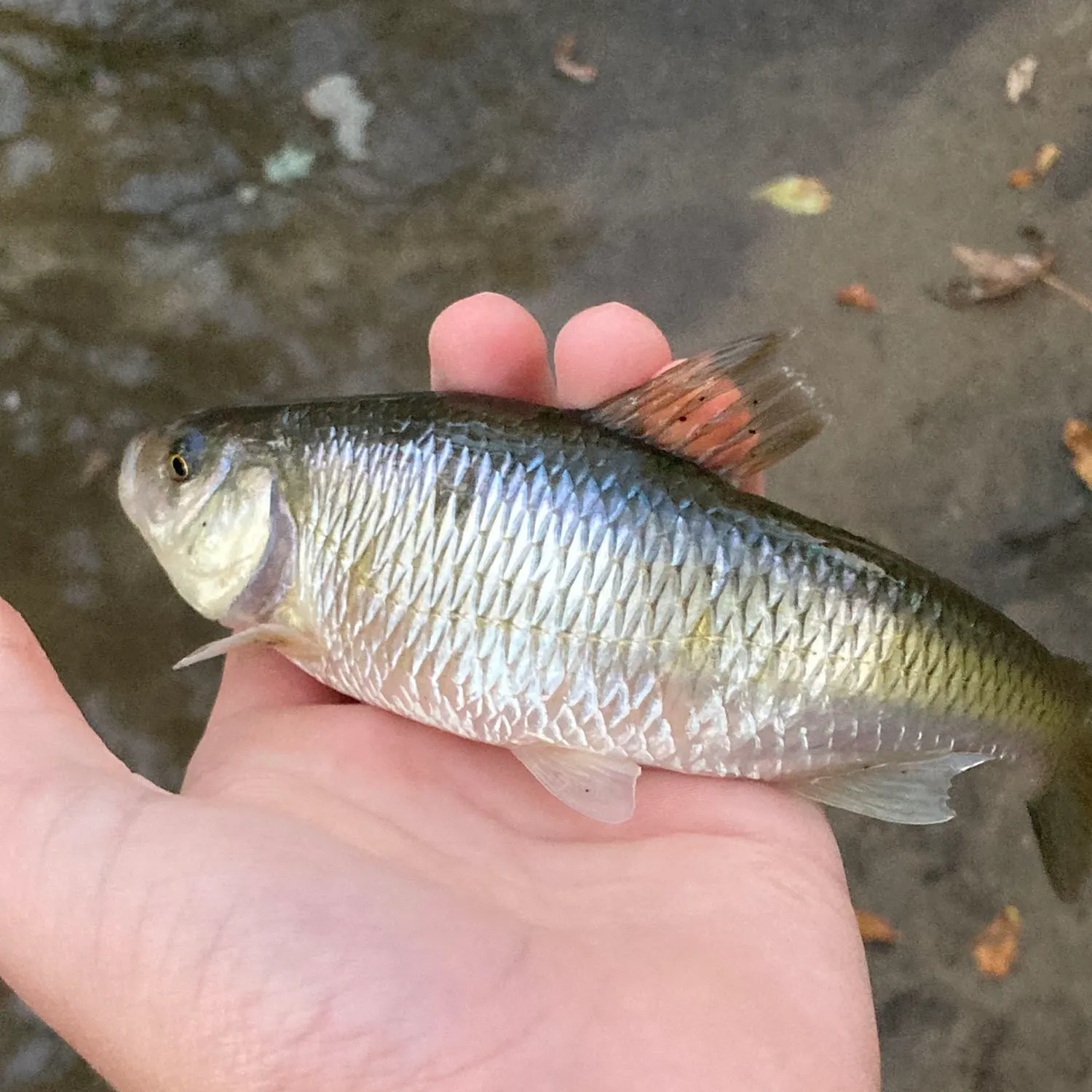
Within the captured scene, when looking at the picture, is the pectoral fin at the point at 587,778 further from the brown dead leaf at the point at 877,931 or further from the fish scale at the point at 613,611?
the brown dead leaf at the point at 877,931

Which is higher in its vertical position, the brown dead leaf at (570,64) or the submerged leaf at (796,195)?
the brown dead leaf at (570,64)

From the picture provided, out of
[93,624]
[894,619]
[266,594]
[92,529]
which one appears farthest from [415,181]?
Result: [894,619]

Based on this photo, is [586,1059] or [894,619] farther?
[894,619]

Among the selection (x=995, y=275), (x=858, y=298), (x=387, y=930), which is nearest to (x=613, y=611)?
(x=387, y=930)

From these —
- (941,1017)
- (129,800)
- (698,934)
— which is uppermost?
(129,800)

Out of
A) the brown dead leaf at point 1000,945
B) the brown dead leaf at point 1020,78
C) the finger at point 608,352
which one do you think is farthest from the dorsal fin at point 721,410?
the brown dead leaf at point 1020,78

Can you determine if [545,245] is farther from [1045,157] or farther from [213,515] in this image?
[213,515]

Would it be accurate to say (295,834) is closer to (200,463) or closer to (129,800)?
(129,800)
